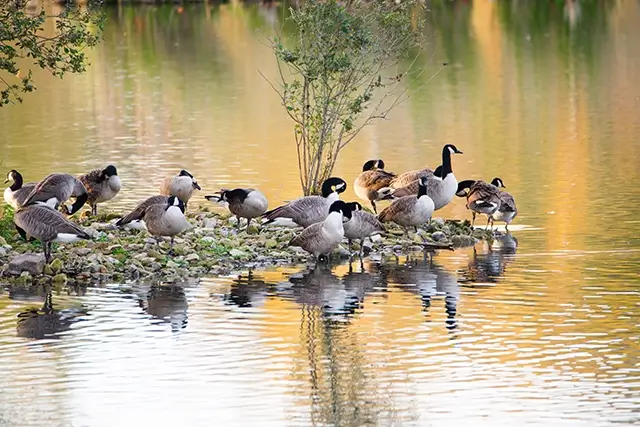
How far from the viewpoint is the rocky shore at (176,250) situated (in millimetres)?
18969

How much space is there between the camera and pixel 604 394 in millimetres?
12781

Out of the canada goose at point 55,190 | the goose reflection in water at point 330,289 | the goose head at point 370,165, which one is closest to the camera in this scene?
the goose reflection in water at point 330,289

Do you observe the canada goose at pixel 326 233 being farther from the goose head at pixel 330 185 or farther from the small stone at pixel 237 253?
the goose head at pixel 330 185

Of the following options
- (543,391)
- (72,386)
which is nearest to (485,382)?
(543,391)

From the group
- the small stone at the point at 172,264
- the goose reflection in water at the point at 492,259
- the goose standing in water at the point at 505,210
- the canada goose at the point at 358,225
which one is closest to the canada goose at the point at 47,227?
the small stone at the point at 172,264

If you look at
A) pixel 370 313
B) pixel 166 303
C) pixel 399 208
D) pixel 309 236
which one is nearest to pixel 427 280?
pixel 309 236

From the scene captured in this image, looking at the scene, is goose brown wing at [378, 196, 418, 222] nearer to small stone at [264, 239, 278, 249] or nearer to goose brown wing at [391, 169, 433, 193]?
goose brown wing at [391, 169, 433, 193]

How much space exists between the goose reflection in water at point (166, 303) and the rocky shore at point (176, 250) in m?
0.64

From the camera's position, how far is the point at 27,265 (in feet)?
61.9

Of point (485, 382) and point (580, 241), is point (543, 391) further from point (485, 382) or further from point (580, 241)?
point (580, 241)

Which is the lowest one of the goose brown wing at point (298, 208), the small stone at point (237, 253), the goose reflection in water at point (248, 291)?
the goose reflection in water at point (248, 291)

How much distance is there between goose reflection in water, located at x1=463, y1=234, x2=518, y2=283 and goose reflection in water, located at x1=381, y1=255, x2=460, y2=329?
0.34 meters

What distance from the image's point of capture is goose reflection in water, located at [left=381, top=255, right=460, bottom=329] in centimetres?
1739

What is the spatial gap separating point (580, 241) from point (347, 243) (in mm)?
3491
